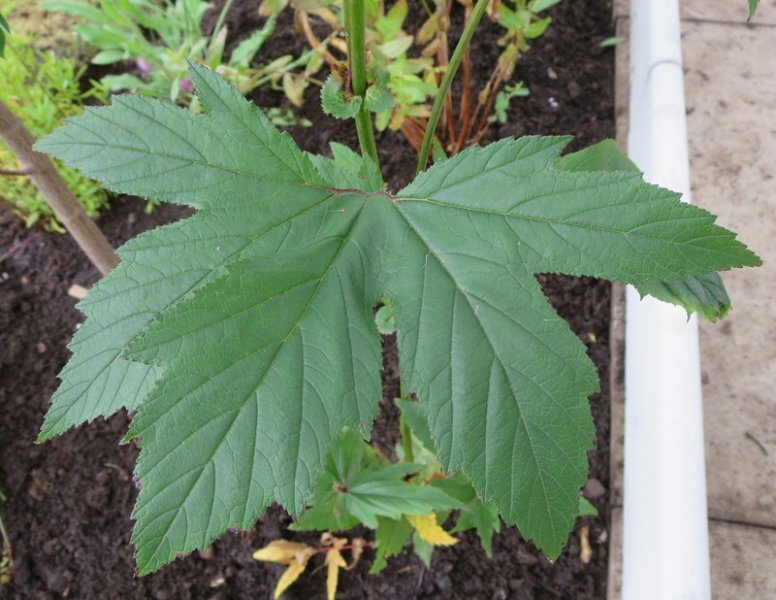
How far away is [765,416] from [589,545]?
48 cm

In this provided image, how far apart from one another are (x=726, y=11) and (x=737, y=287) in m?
0.87

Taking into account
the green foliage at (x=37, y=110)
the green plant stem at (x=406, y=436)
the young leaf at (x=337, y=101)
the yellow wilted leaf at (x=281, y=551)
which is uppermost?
the green foliage at (x=37, y=110)

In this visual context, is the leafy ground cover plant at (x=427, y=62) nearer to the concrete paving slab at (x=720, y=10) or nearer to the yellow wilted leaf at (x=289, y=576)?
the concrete paving slab at (x=720, y=10)

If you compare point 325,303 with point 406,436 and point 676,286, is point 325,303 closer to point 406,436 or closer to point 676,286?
→ point 676,286

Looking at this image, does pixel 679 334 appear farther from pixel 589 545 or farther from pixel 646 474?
pixel 589 545

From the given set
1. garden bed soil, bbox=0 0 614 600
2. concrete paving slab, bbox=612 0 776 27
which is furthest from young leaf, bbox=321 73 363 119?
concrete paving slab, bbox=612 0 776 27

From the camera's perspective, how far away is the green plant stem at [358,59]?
67 centimetres

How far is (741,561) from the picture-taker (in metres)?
1.35

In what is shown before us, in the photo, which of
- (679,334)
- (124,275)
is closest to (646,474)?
(679,334)

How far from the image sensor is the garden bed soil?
1367mm

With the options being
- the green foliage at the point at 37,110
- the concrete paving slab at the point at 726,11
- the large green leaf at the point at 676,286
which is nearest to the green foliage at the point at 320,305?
the large green leaf at the point at 676,286

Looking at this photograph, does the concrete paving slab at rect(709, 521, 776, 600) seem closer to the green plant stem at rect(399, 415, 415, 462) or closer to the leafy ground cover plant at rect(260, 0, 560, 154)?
the green plant stem at rect(399, 415, 415, 462)

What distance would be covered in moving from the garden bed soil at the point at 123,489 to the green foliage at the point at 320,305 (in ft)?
2.65

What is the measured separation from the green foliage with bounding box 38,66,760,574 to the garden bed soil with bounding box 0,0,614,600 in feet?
2.65
